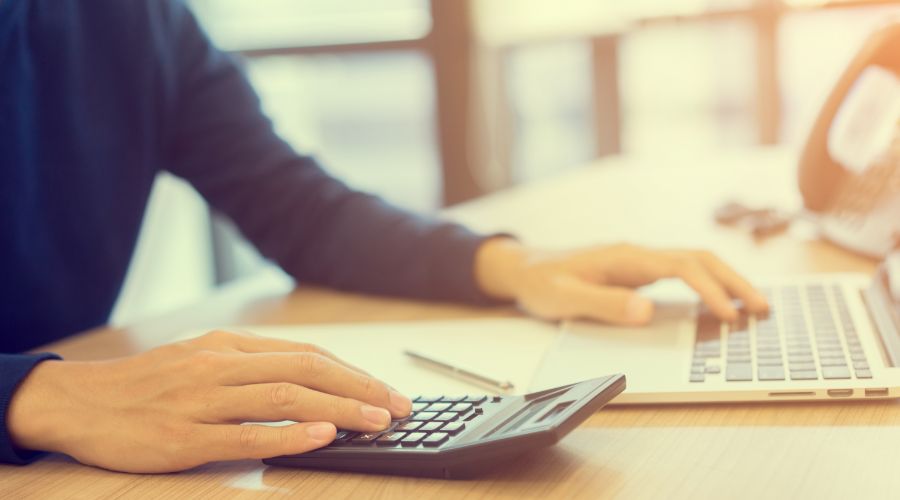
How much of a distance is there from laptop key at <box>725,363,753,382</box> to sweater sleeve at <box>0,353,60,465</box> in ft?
1.54

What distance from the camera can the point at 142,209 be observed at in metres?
1.23

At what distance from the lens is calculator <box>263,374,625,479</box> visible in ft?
1.87

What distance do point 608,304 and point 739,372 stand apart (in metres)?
0.18

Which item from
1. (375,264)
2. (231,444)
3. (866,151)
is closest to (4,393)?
(231,444)

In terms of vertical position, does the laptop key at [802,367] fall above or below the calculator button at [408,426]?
below

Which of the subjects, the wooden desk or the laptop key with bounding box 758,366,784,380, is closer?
the wooden desk

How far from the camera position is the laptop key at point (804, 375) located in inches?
26.9

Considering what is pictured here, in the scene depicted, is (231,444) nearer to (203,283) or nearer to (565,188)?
(565,188)

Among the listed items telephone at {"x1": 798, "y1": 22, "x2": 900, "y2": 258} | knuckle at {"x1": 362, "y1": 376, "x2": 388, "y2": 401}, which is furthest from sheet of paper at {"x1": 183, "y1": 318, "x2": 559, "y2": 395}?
telephone at {"x1": 798, "y1": 22, "x2": 900, "y2": 258}

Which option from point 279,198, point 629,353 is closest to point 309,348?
point 629,353

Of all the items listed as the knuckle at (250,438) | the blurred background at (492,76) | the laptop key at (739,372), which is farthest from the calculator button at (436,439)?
the blurred background at (492,76)

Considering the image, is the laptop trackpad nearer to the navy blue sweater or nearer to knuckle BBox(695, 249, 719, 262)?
knuckle BBox(695, 249, 719, 262)

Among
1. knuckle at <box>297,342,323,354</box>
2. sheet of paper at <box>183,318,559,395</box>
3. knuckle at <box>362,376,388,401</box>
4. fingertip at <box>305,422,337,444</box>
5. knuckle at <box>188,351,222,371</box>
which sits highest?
knuckle at <box>188,351,222,371</box>

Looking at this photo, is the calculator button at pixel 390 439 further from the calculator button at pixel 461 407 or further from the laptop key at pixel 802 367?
the laptop key at pixel 802 367
